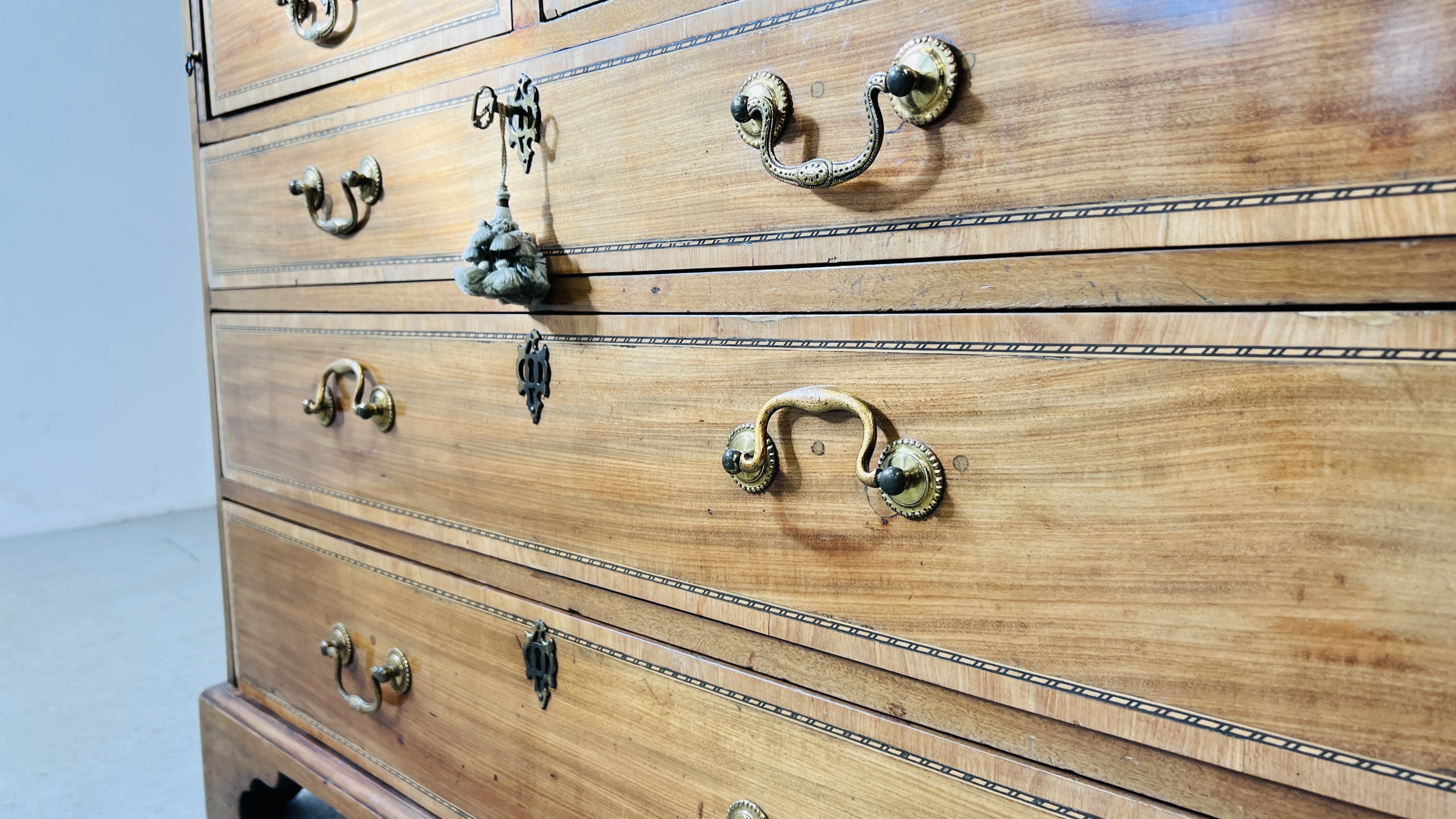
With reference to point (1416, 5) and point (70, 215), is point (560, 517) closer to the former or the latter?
point (1416, 5)

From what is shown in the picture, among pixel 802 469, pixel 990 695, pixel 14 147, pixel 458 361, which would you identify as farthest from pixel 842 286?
pixel 14 147

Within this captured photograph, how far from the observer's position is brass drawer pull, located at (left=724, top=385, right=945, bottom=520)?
47 centimetres

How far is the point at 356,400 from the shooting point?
2.61ft

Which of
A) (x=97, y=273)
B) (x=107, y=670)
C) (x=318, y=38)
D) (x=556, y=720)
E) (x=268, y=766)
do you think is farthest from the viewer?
(x=97, y=273)

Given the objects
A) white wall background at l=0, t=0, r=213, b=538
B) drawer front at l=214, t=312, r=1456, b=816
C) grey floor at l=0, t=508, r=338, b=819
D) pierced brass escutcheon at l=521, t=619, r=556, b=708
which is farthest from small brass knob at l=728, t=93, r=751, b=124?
white wall background at l=0, t=0, r=213, b=538

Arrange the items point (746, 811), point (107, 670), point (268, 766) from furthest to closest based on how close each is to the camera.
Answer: point (107, 670), point (268, 766), point (746, 811)

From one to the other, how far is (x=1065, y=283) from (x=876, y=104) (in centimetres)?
12

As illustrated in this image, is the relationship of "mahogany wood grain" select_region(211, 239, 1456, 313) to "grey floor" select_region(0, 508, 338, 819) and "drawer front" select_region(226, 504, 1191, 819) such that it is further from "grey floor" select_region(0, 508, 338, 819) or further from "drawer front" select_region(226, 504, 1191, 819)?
"grey floor" select_region(0, 508, 338, 819)

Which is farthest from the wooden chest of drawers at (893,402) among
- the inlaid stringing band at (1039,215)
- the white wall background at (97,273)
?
the white wall background at (97,273)

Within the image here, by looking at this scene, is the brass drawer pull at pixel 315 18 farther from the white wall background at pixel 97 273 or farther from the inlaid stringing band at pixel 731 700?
Answer: the white wall background at pixel 97 273

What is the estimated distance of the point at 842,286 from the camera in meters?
0.50

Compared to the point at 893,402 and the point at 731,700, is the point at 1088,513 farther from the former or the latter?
the point at 731,700

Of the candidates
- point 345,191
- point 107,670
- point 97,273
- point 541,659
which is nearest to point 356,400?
point 345,191

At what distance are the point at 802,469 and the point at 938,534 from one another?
8 centimetres
